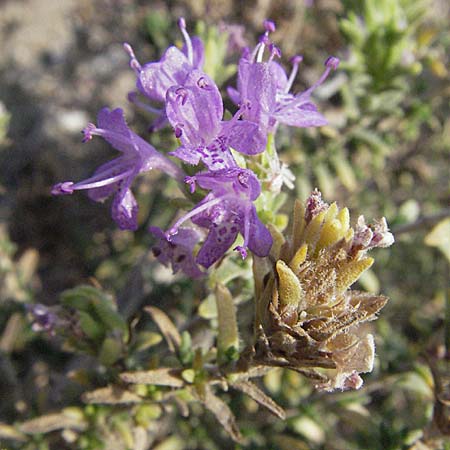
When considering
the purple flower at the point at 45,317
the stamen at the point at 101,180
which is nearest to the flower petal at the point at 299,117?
the stamen at the point at 101,180

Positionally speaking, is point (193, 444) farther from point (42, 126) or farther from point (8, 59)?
point (8, 59)

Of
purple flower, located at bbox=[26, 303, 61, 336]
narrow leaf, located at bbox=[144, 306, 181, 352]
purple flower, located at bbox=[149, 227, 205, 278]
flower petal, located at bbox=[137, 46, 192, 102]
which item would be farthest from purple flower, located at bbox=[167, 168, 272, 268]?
purple flower, located at bbox=[26, 303, 61, 336]

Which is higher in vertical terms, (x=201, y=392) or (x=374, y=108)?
(x=374, y=108)

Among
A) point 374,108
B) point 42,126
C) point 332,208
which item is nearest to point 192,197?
point 332,208

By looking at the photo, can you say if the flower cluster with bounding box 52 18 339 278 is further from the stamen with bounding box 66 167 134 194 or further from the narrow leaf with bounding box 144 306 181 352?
the narrow leaf with bounding box 144 306 181 352

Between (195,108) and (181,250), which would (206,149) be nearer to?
(195,108)

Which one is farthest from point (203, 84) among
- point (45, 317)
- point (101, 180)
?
point (45, 317)

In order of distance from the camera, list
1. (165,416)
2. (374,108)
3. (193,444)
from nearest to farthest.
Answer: (165,416), (193,444), (374,108)

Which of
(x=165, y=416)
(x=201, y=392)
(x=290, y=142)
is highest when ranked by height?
(x=290, y=142)
